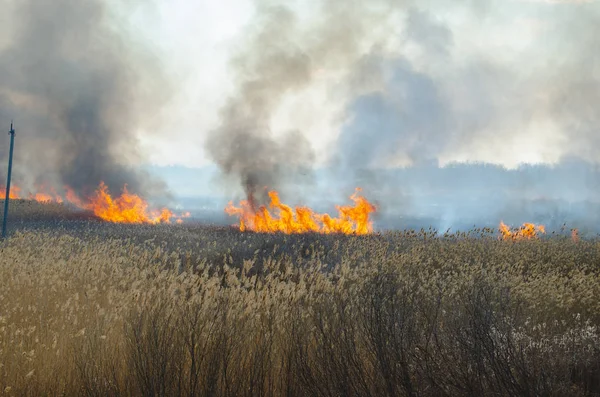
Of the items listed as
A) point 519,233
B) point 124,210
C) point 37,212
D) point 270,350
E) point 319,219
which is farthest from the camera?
point 124,210

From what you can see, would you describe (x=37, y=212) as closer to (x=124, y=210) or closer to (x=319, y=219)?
(x=124, y=210)

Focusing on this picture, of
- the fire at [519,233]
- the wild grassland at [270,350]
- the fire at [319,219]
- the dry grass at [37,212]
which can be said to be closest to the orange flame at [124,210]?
the dry grass at [37,212]

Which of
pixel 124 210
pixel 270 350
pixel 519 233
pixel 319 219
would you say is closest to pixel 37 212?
pixel 124 210

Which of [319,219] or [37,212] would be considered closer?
[319,219]

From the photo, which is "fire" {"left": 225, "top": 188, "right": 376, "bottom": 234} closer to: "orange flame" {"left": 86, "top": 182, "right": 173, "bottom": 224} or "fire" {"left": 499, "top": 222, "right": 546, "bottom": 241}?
"fire" {"left": 499, "top": 222, "right": 546, "bottom": 241}

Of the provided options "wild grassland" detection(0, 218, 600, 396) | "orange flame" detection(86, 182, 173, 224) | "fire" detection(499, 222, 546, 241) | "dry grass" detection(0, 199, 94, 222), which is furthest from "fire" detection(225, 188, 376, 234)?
"wild grassland" detection(0, 218, 600, 396)

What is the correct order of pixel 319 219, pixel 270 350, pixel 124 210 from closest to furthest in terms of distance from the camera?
pixel 270 350
pixel 319 219
pixel 124 210

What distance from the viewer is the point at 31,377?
4.58 m

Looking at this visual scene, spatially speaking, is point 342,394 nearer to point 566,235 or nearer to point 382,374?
point 382,374

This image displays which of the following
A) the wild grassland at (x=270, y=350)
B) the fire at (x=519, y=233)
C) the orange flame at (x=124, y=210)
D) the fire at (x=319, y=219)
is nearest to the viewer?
the wild grassland at (x=270, y=350)

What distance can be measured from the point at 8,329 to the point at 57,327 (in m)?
0.70

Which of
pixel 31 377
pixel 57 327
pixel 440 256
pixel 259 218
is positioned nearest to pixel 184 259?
pixel 440 256

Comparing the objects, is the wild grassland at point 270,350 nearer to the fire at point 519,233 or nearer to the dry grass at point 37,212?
the fire at point 519,233

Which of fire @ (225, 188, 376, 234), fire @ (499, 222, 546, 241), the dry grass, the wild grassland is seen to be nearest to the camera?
the wild grassland
